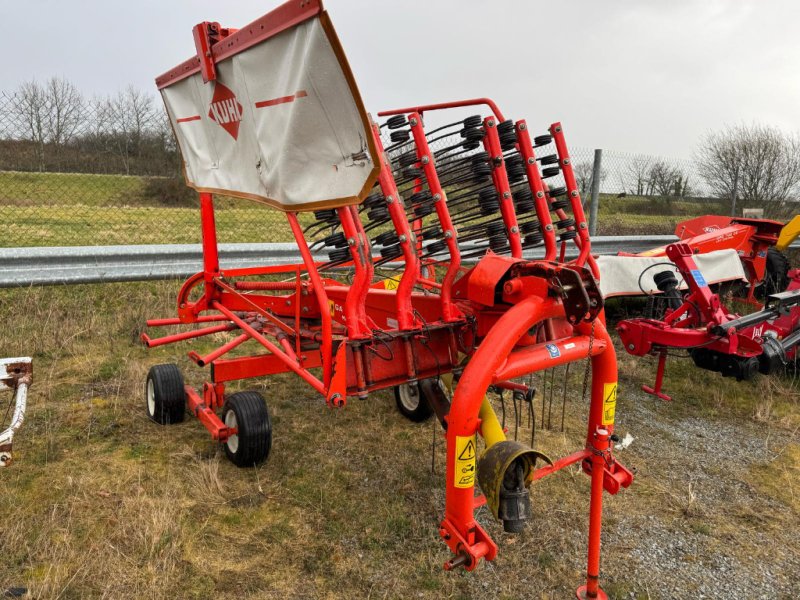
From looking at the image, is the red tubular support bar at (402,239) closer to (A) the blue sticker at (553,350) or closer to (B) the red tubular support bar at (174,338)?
(A) the blue sticker at (553,350)

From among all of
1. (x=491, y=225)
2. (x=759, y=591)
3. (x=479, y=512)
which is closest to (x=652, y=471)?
(x=759, y=591)

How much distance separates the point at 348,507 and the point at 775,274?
22.7 feet

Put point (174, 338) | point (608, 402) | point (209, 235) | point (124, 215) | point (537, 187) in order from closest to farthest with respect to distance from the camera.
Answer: point (608, 402), point (537, 187), point (209, 235), point (174, 338), point (124, 215)

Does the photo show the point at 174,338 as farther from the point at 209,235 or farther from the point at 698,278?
the point at 698,278

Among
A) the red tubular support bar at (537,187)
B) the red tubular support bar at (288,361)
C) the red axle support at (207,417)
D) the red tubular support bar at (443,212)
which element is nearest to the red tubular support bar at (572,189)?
the red tubular support bar at (537,187)

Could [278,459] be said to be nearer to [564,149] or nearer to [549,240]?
[549,240]

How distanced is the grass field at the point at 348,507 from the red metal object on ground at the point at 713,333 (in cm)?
43

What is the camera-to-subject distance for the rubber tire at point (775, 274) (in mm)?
7156

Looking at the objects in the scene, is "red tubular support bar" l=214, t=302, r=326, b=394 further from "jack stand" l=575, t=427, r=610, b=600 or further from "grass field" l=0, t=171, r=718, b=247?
"grass field" l=0, t=171, r=718, b=247

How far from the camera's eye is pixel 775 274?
728cm

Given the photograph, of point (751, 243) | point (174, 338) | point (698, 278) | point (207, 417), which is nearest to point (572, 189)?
point (698, 278)

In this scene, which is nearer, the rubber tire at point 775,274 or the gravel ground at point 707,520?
the gravel ground at point 707,520

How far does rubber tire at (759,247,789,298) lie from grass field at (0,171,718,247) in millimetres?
2730

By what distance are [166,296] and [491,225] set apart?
426cm
